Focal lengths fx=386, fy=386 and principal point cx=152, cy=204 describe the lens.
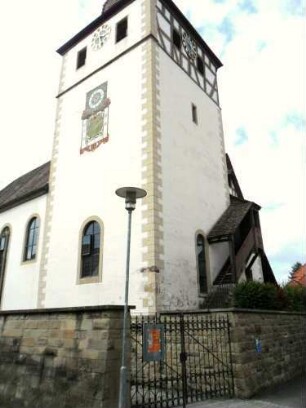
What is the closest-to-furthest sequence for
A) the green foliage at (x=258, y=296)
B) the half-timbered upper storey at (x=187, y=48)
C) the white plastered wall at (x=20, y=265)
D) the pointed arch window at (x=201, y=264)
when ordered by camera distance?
the green foliage at (x=258, y=296)
the pointed arch window at (x=201, y=264)
the white plastered wall at (x=20, y=265)
the half-timbered upper storey at (x=187, y=48)

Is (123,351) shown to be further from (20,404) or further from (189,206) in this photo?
(189,206)

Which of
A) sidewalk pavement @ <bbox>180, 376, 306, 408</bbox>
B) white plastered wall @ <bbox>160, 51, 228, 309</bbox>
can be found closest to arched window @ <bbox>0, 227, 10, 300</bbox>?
white plastered wall @ <bbox>160, 51, 228, 309</bbox>

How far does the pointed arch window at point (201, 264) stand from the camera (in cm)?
1365

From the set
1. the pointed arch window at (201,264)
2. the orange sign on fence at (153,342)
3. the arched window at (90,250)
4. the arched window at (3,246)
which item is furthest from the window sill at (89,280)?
the arched window at (3,246)

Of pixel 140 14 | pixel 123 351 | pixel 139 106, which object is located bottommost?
pixel 123 351

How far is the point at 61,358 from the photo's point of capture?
7.21 metres

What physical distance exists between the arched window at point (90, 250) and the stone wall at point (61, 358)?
14.8 ft

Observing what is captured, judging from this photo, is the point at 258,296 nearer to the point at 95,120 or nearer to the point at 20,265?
the point at 95,120

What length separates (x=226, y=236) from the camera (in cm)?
1427

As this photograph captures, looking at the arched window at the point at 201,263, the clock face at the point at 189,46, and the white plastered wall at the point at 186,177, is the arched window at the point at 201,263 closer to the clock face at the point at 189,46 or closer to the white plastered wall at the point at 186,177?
the white plastered wall at the point at 186,177

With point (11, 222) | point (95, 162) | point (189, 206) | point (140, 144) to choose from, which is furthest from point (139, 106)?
point (11, 222)

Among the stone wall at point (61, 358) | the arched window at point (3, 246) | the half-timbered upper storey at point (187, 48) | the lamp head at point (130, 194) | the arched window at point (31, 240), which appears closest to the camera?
the stone wall at point (61, 358)

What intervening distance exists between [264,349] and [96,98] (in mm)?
11717

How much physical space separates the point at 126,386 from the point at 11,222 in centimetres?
1431
